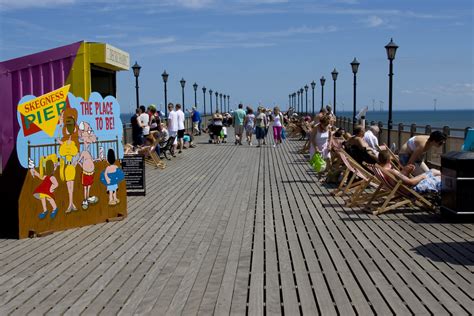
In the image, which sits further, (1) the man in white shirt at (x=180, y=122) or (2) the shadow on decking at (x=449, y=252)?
(1) the man in white shirt at (x=180, y=122)

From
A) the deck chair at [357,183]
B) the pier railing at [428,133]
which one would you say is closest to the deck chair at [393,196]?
the deck chair at [357,183]

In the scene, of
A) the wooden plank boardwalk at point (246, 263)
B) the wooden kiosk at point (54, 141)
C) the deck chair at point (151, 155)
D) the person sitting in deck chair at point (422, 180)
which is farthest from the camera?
the deck chair at point (151, 155)

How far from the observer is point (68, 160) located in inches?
299

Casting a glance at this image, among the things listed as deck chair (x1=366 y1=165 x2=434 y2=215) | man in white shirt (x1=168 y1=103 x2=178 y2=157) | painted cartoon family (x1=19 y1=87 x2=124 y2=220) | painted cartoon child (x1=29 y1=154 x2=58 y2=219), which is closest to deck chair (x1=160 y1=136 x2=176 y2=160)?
man in white shirt (x1=168 y1=103 x2=178 y2=157)

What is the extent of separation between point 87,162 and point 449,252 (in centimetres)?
445

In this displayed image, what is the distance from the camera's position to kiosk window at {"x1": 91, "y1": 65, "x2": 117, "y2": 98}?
29.6 feet

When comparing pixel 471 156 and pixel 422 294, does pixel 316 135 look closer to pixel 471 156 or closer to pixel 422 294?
pixel 471 156

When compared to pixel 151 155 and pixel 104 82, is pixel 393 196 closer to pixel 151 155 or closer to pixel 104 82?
pixel 104 82

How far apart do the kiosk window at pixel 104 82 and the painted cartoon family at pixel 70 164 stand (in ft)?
3.56

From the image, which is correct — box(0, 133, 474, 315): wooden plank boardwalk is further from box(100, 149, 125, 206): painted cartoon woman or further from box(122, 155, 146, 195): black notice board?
box(122, 155, 146, 195): black notice board

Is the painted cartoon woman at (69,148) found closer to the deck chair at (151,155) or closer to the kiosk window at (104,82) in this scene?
the kiosk window at (104,82)

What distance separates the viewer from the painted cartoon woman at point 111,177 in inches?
323

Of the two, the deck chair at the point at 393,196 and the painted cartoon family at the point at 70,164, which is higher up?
the painted cartoon family at the point at 70,164

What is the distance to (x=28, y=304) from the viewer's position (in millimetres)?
4770
